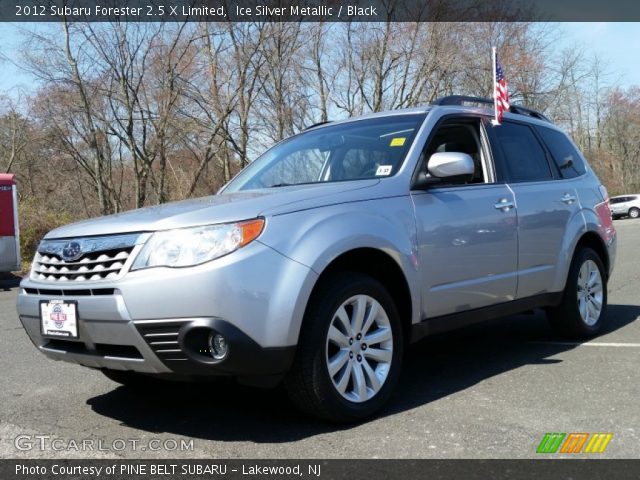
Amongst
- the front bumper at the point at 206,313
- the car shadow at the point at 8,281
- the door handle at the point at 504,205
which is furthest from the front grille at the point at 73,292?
the car shadow at the point at 8,281

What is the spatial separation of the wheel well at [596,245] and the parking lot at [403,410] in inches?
29.2

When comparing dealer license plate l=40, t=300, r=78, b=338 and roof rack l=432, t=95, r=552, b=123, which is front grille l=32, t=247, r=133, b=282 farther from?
roof rack l=432, t=95, r=552, b=123

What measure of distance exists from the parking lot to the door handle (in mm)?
1136

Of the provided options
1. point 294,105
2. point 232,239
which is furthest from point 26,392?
point 294,105

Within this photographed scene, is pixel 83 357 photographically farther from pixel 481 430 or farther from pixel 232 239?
pixel 481 430

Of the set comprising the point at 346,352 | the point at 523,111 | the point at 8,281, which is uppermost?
the point at 523,111

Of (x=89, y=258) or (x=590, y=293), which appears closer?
(x=89, y=258)

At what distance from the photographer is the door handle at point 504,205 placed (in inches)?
180

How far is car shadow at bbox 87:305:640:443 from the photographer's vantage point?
3609mm

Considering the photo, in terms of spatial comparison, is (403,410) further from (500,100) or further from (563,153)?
(563,153)

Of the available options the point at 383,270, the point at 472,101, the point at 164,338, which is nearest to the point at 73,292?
the point at 164,338

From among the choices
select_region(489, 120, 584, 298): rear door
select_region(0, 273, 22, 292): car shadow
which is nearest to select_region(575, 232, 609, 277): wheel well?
select_region(489, 120, 584, 298): rear door

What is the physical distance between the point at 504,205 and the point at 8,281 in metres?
12.5

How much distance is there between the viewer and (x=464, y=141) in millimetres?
4867
